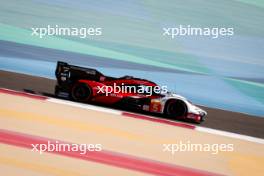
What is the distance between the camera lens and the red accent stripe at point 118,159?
18.7 ft

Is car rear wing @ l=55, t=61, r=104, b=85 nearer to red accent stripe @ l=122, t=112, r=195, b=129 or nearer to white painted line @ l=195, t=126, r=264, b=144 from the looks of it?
red accent stripe @ l=122, t=112, r=195, b=129

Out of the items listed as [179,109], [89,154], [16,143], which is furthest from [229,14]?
[16,143]

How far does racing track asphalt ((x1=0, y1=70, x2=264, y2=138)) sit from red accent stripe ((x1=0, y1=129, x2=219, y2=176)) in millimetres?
2452

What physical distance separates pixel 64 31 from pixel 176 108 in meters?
3.46

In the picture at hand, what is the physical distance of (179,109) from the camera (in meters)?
8.14

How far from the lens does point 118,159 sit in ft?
19.2

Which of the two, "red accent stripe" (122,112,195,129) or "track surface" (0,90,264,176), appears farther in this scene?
"red accent stripe" (122,112,195,129)

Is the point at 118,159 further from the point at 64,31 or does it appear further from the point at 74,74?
the point at 64,31

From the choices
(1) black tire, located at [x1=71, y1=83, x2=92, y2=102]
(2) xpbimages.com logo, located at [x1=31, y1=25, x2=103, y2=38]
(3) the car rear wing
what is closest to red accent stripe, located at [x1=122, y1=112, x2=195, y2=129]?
(1) black tire, located at [x1=71, y1=83, x2=92, y2=102]

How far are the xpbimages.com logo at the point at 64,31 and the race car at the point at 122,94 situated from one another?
1.53 meters

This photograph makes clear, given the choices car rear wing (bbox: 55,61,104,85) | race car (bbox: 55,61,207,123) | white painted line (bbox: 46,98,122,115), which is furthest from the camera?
car rear wing (bbox: 55,61,104,85)

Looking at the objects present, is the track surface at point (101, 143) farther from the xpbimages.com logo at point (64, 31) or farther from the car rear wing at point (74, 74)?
the xpbimages.com logo at point (64, 31)

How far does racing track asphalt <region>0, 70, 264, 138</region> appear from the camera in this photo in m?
8.24

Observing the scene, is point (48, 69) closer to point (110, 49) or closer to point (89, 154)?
point (110, 49)
